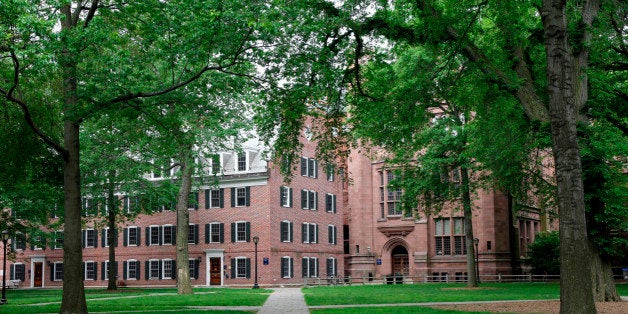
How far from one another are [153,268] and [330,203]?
1563 centimetres

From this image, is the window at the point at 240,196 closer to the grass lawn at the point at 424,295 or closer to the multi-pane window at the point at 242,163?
the multi-pane window at the point at 242,163

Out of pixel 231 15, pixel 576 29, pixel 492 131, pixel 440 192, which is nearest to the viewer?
pixel 231 15

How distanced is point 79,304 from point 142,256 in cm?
4073

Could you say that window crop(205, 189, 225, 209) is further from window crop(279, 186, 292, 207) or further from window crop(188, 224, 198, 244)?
window crop(279, 186, 292, 207)

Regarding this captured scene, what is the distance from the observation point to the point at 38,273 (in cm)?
6431

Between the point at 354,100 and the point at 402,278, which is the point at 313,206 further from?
the point at 354,100

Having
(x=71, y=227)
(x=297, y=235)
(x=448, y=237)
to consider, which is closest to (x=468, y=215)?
(x=448, y=237)

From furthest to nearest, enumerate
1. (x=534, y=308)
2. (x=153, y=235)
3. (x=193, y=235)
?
(x=153, y=235), (x=193, y=235), (x=534, y=308)

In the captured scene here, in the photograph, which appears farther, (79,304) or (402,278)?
(402,278)

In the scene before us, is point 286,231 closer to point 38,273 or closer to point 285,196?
point 285,196

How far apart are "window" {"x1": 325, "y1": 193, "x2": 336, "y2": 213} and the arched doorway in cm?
672

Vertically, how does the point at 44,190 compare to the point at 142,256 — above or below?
above

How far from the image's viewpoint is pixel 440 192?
1513 inches

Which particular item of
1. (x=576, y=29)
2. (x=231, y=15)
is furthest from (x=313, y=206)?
(x=231, y=15)
